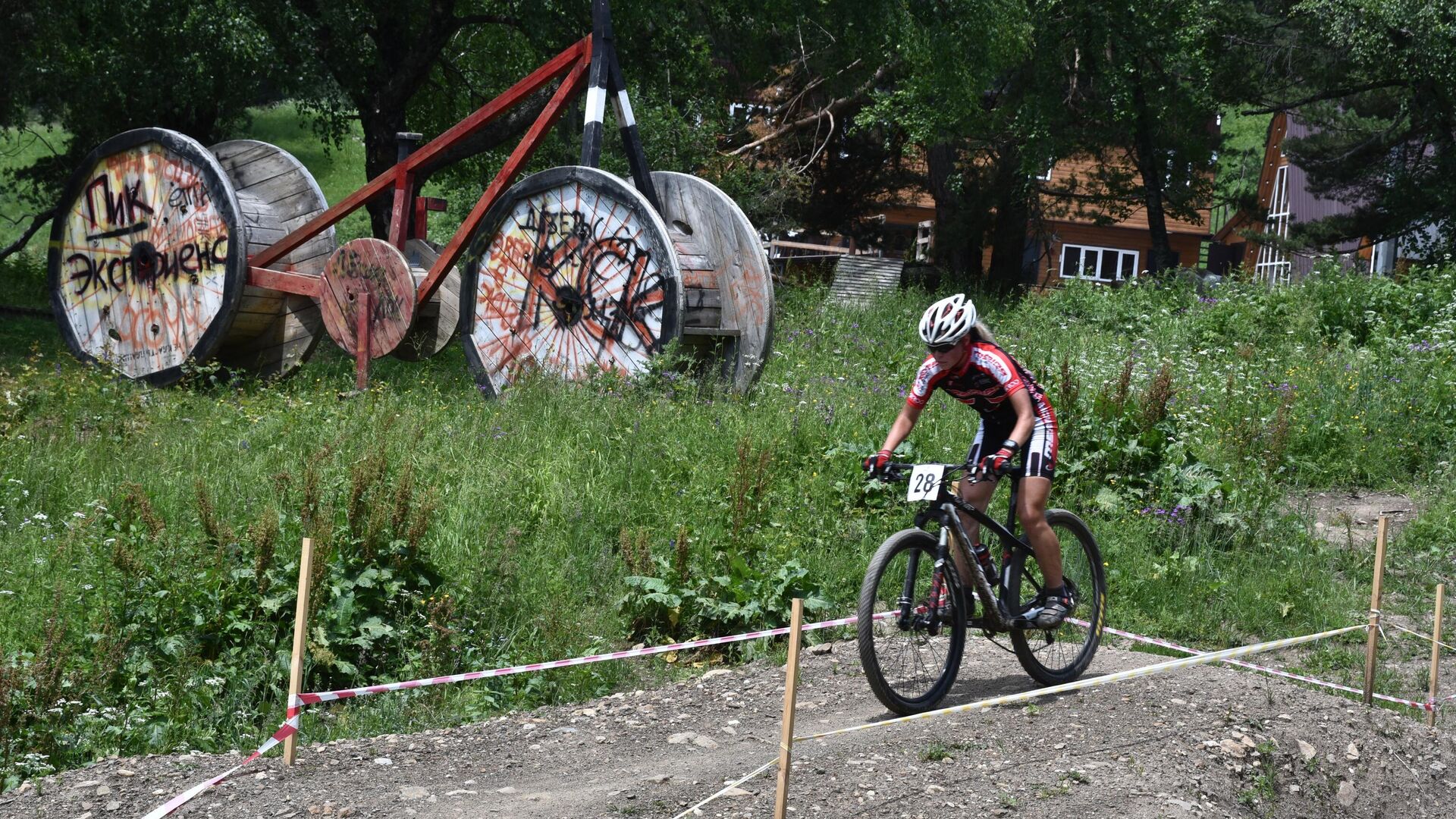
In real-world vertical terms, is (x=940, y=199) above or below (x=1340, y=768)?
above

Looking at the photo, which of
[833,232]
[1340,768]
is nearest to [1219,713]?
[1340,768]

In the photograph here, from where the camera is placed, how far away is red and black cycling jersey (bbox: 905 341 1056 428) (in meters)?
5.99

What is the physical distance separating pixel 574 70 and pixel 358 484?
6.75m

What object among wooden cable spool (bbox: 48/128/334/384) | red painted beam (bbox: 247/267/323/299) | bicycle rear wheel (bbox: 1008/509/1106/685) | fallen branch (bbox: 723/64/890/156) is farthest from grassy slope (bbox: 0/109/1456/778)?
fallen branch (bbox: 723/64/890/156)

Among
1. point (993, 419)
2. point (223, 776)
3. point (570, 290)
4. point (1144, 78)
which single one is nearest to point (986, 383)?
point (993, 419)

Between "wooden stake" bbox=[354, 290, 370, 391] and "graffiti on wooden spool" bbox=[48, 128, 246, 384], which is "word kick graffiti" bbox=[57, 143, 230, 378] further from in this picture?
"wooden stake" bbox=[354, 290, 370, 391]

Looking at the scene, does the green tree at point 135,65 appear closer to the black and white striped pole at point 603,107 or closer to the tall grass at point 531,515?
the tall grass at point 531,515

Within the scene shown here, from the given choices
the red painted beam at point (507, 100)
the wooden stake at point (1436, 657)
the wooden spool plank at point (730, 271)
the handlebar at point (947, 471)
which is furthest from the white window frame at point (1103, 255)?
the handlebar at point (947, 471)

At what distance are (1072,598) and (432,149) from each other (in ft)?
26.7

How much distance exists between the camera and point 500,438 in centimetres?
926

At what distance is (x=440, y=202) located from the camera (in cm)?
1370

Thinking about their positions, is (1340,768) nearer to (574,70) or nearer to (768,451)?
(768,451)

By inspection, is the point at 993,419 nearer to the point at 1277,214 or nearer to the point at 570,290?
the point at 570,290

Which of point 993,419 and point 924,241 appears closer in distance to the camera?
point 993,419
